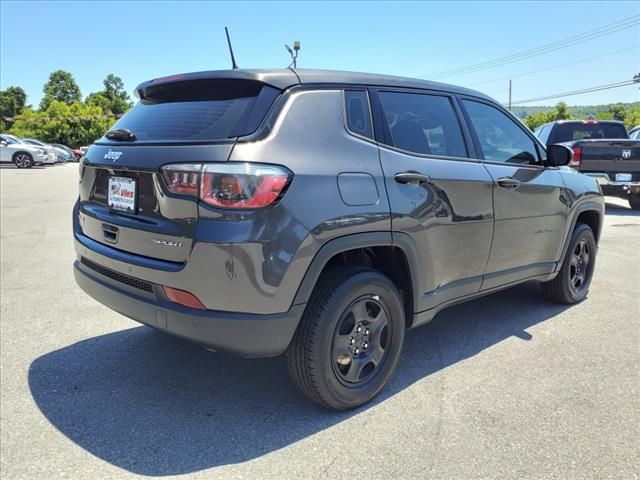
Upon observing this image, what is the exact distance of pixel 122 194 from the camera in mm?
2754

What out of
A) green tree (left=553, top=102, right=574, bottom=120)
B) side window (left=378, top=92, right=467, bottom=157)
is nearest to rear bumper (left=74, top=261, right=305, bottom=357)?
side window (left=378, top=92, right=467, bottom=157)

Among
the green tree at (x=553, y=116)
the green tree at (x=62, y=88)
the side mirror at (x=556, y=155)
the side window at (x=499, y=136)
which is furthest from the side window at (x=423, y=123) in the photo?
the green tree at (x=62, y=88)

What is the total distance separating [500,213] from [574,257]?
1.57 m

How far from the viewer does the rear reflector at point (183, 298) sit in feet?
A: 7.90

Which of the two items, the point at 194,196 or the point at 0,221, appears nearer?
the point at 194,196

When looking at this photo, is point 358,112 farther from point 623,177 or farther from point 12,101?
point 12,101

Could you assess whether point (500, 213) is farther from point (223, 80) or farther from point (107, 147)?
point (107, 147)

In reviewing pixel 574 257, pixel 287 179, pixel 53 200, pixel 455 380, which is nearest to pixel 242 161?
pixel 287 179

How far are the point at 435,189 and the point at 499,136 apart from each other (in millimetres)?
1165

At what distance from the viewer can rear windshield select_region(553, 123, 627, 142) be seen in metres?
11.8

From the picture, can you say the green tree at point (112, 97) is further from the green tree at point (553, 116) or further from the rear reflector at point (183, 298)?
the rear reflector at point (183, 298)

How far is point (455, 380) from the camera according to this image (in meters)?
3.26

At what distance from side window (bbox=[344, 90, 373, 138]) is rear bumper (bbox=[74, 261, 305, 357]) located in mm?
1046

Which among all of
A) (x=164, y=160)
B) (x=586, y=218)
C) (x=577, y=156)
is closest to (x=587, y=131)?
(x=577, y=156)
